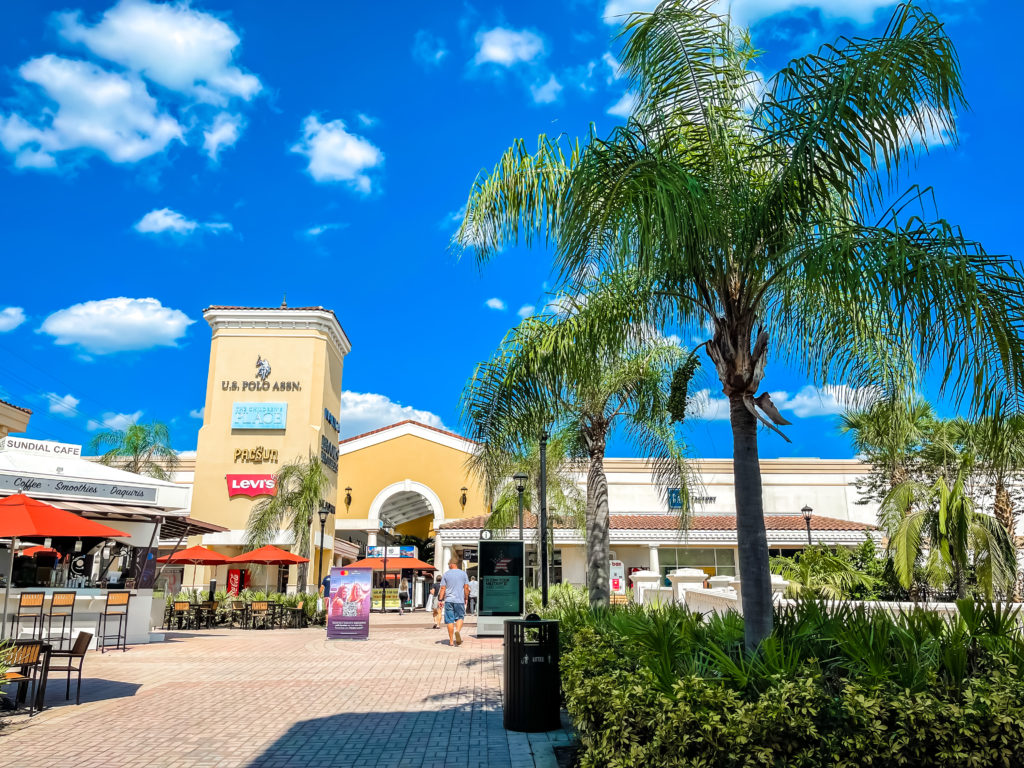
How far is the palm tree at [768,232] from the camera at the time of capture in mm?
5555

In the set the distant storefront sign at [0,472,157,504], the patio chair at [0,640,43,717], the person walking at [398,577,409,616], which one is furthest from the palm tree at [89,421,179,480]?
the patio chair at [0,640,43,717]

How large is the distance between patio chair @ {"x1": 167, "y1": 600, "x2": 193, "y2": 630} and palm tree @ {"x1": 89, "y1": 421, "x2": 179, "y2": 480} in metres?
22.9

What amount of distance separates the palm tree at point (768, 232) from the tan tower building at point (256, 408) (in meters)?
37.6

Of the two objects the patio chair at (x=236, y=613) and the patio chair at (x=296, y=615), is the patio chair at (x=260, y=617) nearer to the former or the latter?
the patio chair at (x=236, y=613)

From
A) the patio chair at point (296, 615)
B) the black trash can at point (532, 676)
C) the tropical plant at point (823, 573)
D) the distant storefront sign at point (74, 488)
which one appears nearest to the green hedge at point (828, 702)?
the black trash can at point (532, 676)

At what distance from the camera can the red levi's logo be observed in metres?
42.9

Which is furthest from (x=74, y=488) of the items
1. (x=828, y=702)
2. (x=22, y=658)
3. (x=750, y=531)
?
(x=828, y=702)

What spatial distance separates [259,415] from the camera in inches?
1721

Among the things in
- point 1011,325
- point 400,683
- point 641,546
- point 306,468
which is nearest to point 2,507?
point 400,683

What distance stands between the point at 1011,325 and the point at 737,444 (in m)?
2.18

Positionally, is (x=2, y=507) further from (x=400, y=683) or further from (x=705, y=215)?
(x=705, y=215)

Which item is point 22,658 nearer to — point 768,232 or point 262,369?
point 768,232

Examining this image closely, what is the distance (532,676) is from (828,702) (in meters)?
3.86

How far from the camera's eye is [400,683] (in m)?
11.6
